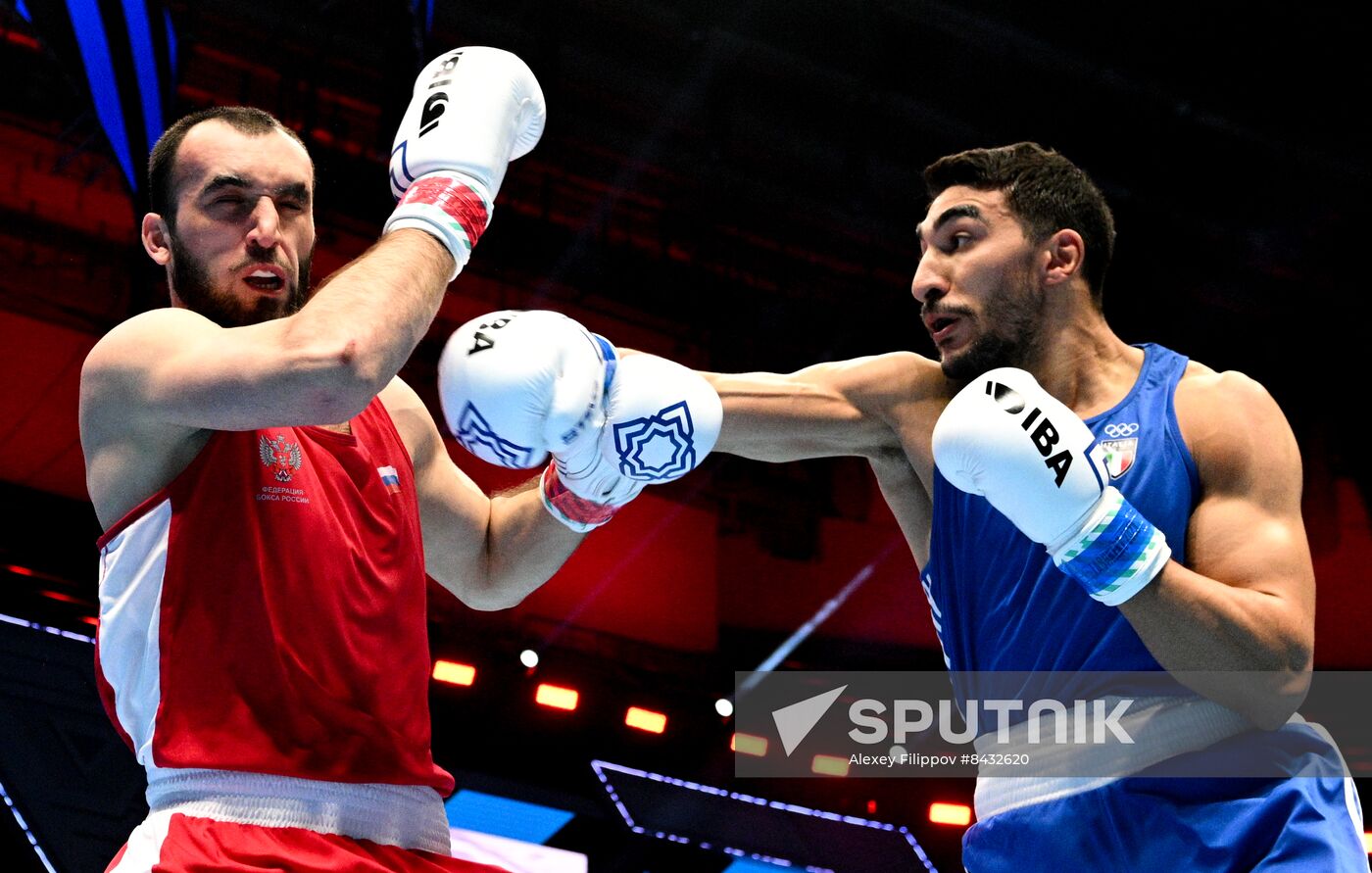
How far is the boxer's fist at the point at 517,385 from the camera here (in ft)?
6.55

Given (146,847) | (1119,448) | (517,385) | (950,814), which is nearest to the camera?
(146,847)

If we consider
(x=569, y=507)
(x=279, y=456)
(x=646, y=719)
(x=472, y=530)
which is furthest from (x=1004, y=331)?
(x=646, y=719)

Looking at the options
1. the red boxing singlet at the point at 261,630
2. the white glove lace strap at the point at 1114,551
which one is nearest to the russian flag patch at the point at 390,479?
the red boxing singlet at the point at 261,630

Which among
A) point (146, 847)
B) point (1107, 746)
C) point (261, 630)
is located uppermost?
point (1107, 746)

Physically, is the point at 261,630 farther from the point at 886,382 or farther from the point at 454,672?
the point at 454,672

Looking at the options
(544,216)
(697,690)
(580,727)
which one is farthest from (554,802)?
(544,216)

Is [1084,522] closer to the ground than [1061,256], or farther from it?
closer to the ground

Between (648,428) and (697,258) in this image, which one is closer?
(648,428)

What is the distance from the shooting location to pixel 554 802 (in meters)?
6.33

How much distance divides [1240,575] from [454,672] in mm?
4699

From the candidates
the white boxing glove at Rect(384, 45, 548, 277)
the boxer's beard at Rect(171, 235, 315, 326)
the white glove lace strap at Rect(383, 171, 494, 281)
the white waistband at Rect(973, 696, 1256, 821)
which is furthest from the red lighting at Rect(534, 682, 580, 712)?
the white glove lace strap at Rect(383, 171, 494, 281)

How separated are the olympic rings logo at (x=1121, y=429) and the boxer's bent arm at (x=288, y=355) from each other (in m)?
1.36

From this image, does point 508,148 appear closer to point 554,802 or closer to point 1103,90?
point 554,802

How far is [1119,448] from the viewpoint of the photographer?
2.54 m
